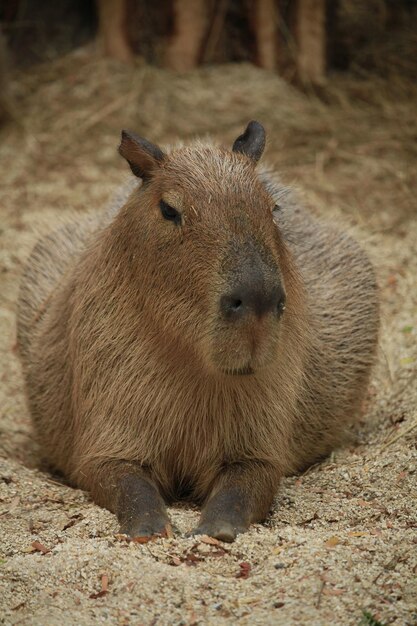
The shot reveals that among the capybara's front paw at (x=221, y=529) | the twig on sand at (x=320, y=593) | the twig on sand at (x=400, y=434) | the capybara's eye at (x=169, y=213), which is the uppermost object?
the capybara's eye at (x=169, y=213)

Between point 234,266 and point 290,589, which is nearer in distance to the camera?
point 290,589

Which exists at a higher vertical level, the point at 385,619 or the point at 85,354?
the point at 85,354

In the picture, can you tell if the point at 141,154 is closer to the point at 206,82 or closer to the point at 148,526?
the point at 148,526

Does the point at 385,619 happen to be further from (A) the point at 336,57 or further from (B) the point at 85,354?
(A) the point at 336,57

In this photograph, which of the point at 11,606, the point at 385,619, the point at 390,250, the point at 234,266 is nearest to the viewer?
the point at 385,619

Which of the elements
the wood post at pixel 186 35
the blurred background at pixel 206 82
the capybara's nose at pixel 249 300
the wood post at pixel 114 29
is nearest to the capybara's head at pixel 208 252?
the capybara's nose at pixel 249 300

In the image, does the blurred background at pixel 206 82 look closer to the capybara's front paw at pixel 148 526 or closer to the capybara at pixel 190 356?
the capybara at pixel 190 356

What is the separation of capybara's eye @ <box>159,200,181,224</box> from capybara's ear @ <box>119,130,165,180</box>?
0.93ft

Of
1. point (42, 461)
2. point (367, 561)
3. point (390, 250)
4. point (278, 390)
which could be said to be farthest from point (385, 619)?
point (390, 250)

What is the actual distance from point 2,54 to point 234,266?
609 centimetres

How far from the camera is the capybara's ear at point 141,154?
16.4 ft

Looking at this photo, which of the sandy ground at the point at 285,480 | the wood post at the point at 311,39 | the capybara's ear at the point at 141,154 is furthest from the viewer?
the wood post at the point at 311,39

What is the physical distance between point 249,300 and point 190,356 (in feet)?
2.19

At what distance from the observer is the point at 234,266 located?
4324 mm
